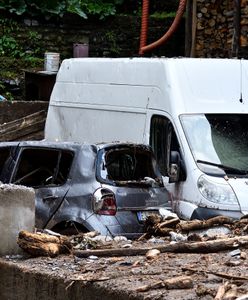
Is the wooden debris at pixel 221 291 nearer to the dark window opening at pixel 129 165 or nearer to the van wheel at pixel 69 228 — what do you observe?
the van wheel at pixel 69 228

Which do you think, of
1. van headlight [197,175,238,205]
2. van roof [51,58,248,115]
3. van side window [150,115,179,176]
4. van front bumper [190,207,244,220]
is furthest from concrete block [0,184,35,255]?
van roof [51,58,248,115]

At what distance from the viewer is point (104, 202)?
10227 mm

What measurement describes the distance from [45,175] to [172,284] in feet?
16.7

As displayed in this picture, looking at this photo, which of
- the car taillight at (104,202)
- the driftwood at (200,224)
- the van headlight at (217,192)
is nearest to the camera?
the driftwood at (200,224)

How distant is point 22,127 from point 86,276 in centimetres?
1094

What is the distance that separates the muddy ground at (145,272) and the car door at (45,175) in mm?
2160

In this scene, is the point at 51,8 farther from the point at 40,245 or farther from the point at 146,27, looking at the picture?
the point at 40,245

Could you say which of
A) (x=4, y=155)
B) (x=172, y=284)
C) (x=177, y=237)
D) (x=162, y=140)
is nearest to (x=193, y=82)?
(x=162, y=140)

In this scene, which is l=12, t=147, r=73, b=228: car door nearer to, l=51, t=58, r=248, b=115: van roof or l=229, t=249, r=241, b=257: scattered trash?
l=51, t=58, r=248, b=115: van roof

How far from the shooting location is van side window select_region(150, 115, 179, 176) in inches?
457

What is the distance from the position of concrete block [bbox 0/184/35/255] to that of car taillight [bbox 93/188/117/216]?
1814mm

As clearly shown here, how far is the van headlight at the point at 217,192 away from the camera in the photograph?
35.4ft

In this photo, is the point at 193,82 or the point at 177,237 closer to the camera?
the point at 177,237

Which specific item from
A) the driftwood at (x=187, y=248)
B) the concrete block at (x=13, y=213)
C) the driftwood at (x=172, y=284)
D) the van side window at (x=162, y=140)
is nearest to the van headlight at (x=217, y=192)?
the van side window at (x=162, y=140)
